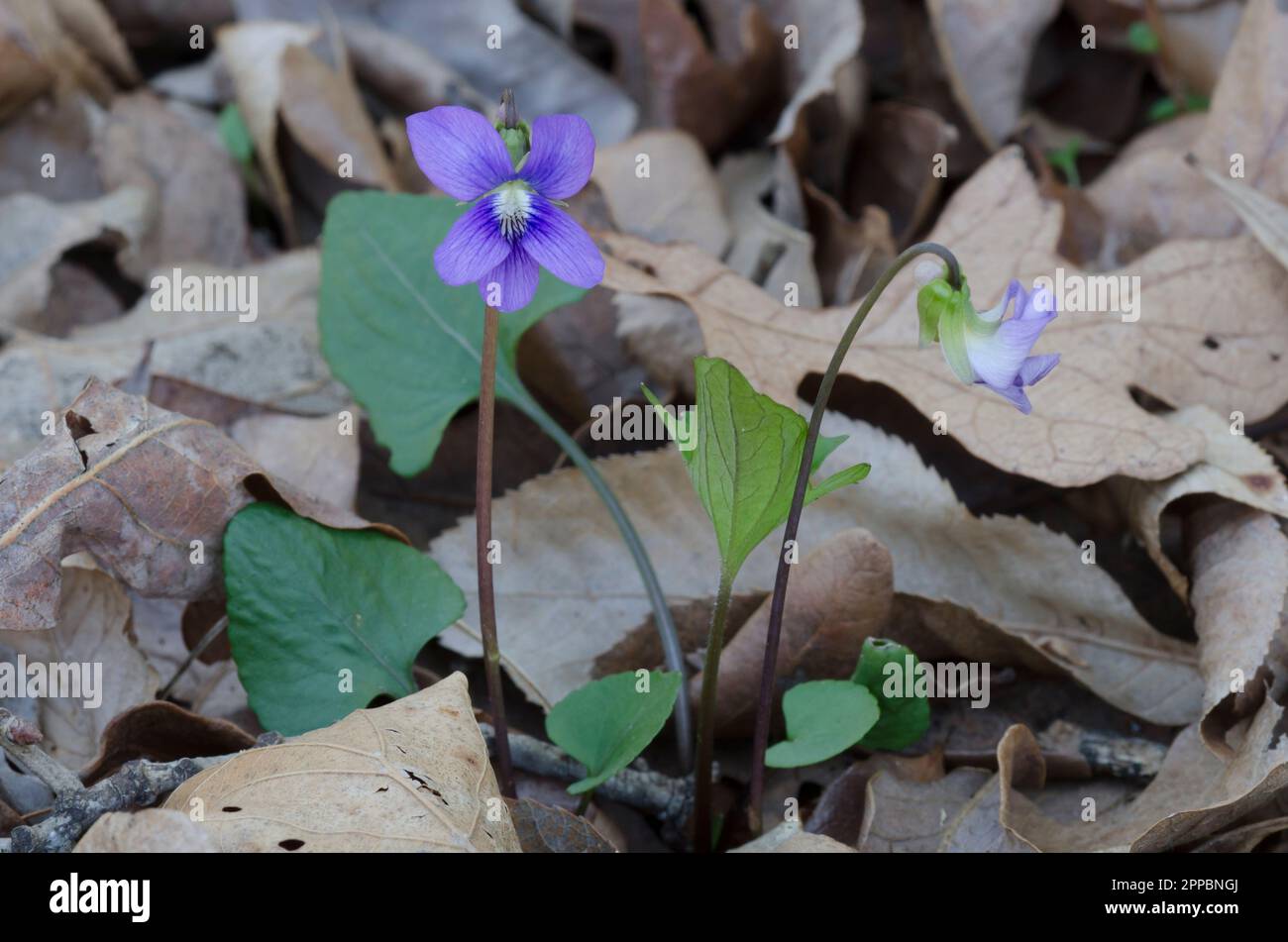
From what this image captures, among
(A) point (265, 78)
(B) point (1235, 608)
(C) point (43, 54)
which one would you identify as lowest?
(B) point (1235, 608)

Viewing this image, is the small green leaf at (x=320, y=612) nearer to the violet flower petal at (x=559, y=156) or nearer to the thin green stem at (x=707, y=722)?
the thin green stem at (x=707, y=722)

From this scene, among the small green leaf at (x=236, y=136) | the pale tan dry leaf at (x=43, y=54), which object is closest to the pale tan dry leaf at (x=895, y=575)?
the small green leaf at (x=236, y=136)

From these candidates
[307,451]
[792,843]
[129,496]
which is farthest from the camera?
[307,451]

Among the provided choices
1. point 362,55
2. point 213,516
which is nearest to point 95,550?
point 213,516

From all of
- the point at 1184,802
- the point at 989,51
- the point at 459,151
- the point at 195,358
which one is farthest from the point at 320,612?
the point at 989,51

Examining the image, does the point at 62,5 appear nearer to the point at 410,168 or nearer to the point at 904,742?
the point at 410,168

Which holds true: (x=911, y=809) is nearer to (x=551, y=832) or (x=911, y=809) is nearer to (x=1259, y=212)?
(x=551, y=832)
